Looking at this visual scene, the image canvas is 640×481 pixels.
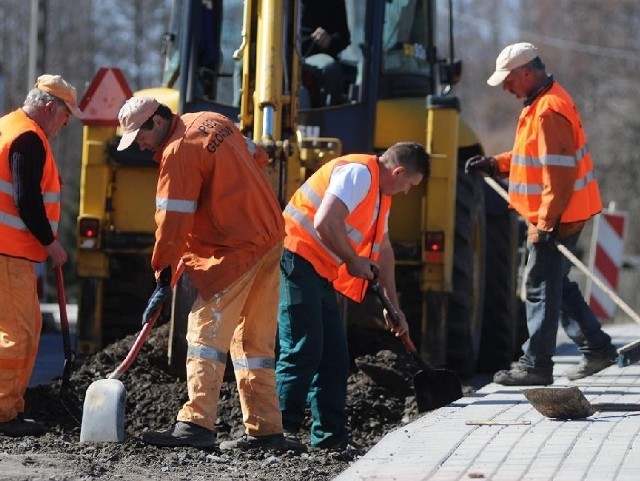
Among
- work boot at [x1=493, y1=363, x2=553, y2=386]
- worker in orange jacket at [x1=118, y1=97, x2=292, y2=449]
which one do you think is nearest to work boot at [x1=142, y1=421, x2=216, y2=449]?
worker in orange jacket at [x1=118, y1=97, x2=292, y2=449]

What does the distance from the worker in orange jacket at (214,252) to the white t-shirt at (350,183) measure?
370 millimetres

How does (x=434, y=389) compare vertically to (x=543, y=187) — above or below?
below

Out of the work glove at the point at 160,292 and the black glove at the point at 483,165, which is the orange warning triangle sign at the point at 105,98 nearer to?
the black glove at the point at 483,165

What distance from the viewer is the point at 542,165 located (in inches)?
337

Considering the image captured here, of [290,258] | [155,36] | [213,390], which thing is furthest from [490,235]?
[155,36]

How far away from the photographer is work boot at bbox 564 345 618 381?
9.20 m

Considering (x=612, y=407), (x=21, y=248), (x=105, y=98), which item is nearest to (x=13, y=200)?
(x=21, y=248)

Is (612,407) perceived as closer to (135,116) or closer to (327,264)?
(327,264)

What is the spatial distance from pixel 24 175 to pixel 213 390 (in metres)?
1.58

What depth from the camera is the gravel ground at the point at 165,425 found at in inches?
251

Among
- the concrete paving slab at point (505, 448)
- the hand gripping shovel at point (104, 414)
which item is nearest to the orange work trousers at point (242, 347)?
the hand gripping shovel at point (104, 414)

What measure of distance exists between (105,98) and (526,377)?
363cm

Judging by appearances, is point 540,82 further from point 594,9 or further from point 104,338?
point 594,9

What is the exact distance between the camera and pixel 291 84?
9.48 meters
